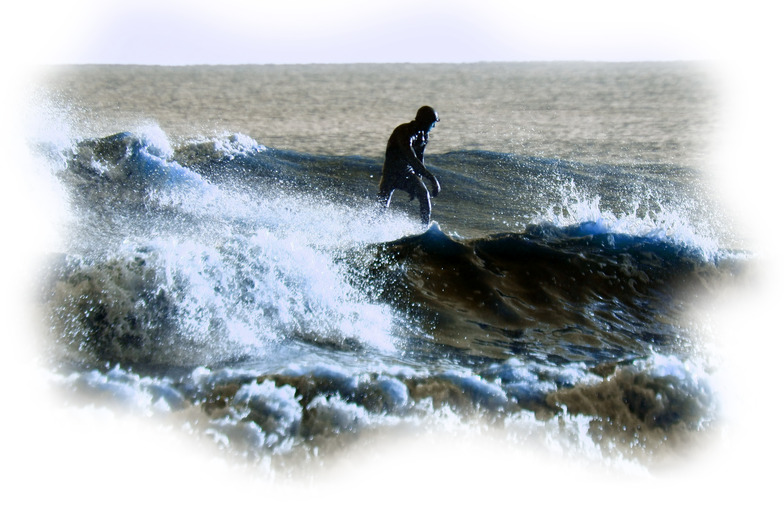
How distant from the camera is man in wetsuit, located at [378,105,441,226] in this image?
281 inches

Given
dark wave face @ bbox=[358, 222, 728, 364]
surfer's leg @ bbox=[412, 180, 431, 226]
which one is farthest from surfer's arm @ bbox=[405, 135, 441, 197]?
dark wave face @ bbox=[358, 222, 728, 364]

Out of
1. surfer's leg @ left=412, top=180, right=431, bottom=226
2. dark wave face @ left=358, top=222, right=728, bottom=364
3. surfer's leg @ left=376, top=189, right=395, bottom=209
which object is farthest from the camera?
surfer's leg @ left=376, top=189, right=395, bottom=209

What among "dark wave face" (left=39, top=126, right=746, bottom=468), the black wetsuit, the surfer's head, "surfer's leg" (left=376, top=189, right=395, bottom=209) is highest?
the surfer's head

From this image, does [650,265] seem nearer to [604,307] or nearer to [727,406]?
[604,307]

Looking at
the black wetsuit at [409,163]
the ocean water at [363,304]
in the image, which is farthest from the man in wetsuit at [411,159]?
the ocean water at [363,304]

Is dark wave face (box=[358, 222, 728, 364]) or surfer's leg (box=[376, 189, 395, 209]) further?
surfer's leg (box=[376, 189, 395, 209])

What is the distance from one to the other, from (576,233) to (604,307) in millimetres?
1505

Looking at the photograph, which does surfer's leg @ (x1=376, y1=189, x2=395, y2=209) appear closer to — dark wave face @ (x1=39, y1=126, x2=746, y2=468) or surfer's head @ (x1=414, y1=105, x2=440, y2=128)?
dark wave face @ (x1=39, y1=126, x2=746, y2=468)

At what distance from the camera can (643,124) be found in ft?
64.6

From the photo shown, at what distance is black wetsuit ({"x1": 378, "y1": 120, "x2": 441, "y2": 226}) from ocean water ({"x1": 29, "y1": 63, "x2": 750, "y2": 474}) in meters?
0.43

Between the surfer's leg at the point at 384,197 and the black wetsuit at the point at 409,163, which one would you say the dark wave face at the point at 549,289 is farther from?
the surfer's leg at the point at 384,197

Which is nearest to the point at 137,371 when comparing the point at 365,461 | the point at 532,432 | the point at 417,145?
the point at 365,461

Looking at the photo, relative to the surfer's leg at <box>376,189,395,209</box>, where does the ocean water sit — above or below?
below

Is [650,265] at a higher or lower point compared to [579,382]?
higher
